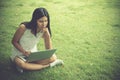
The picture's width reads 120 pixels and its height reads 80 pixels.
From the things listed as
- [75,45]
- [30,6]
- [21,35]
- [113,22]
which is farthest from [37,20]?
[30,6]

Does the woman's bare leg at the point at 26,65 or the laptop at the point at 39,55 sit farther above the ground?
the laptop at the point at 39,55

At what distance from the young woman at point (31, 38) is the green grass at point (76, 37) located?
0.57ft

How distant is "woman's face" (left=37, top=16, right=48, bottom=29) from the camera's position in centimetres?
428

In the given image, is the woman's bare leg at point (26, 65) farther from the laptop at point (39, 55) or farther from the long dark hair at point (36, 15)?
the long dark hair at point (36, 15)

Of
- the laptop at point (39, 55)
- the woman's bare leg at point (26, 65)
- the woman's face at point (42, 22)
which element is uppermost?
the woman's face at point (42, 22)

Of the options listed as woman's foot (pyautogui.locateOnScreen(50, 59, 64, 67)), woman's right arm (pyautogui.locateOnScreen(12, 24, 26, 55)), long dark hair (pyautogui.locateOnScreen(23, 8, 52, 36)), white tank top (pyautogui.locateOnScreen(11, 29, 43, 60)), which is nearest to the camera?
long dark hair (pyautogui.locateOnScreen(23, 8, 52, 36))

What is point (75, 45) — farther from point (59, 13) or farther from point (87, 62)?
point (59, 13)

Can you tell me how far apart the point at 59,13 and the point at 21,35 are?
4.71m

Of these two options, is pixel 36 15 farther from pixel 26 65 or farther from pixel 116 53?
pixel 116 53

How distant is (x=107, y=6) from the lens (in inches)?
397

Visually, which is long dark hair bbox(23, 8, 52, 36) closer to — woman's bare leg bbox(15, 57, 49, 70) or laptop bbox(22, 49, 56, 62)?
laptop bbox(22, 49, 56, 62)

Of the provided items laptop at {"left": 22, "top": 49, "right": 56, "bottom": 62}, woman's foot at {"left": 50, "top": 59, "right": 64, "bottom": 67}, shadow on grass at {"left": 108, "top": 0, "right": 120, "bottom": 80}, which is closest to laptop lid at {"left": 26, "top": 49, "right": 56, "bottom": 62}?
laptop at {"left": 22, "top": 49, "right": 56, "bottom": 62}

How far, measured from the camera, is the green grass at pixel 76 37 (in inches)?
189

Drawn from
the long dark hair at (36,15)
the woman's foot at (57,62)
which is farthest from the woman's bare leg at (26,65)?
the long dark hair at (36,15)
